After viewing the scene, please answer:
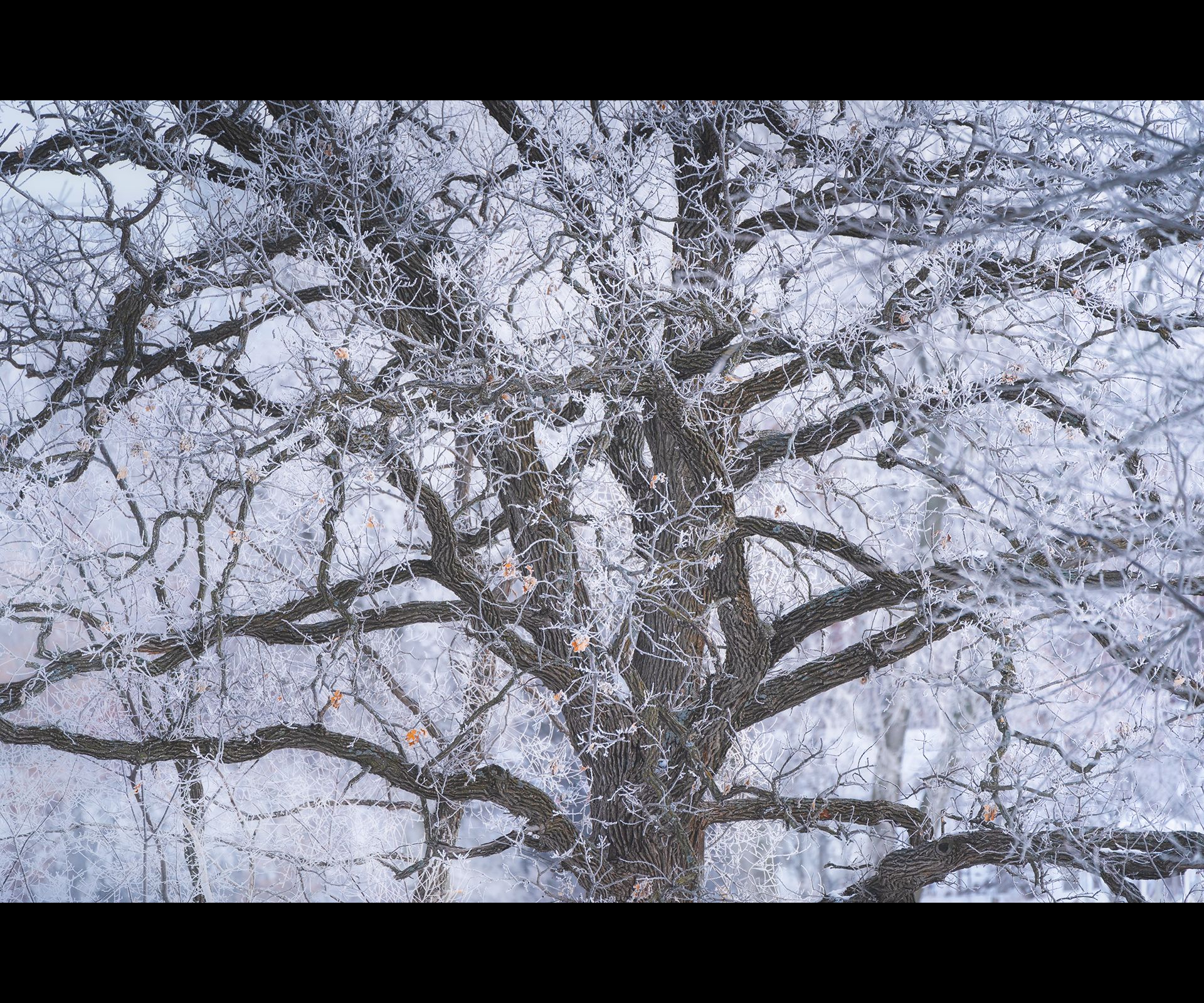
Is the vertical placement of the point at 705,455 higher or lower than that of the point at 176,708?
higher

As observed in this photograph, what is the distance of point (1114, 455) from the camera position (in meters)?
2.38

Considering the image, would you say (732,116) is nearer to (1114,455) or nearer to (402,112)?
(402,112)

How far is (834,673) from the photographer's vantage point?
3607 millimetres

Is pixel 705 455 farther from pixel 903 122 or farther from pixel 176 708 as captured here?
pixel 176 708

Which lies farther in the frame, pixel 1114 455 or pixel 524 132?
pixel 524 132

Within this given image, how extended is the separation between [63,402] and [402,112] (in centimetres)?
158

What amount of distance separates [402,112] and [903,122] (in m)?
1.53

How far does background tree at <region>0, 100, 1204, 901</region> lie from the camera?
9.71ft

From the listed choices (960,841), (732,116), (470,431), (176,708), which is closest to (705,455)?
(470,431)

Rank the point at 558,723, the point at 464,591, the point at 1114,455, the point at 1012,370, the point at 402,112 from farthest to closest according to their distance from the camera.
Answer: the point at 558,723, the point at 464,591, the point at 402,112, the point at 1012,370, the point at 1114,455

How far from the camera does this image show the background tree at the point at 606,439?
2959mm

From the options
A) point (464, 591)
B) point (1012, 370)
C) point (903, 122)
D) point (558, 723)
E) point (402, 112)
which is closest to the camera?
point (903, 122)

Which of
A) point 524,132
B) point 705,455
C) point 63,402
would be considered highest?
point 524,132

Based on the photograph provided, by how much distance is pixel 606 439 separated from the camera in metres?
3.16
